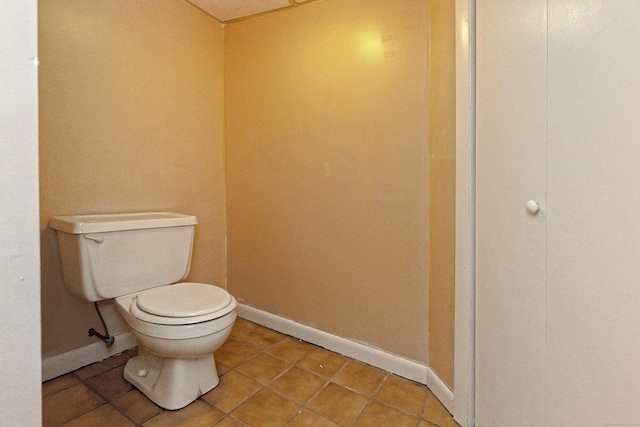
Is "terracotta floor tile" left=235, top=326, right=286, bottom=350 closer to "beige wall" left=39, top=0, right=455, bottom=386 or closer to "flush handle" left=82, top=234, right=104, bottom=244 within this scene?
"beige wall" left=39, top=0, right=455, bottom=386

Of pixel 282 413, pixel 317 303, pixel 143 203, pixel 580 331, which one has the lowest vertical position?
pixel 282 413

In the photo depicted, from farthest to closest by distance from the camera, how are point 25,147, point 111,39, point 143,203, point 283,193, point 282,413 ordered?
1. point 283,193
2. point 143,203
3. point 111,39
4. point 282,413
5. point 25,147

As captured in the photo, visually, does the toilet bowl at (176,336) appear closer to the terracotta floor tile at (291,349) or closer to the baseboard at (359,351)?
the terracotta floor tile at (291,349)

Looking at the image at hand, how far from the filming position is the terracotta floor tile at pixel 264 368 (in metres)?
1.44

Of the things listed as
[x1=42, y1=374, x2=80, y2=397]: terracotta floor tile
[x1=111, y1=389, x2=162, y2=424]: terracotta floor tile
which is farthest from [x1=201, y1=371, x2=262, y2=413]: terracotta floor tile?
[x1=42, y1=374, x2=80, y2=397]: terracotta floor tile

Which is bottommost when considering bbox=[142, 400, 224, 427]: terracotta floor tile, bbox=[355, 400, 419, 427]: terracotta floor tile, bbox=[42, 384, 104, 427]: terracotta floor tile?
bbox=[355, 400, 419, 427]: terracotta floor tile

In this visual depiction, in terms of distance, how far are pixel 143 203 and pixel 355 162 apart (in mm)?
1209

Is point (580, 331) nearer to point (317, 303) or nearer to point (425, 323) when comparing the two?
point (425, 323)

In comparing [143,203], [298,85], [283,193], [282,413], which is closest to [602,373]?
[282,413]

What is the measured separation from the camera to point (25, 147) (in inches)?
22.0

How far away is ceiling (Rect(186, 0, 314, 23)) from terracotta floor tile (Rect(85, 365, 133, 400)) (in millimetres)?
2129

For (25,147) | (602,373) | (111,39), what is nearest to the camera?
(25,147)

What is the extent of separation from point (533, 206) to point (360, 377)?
3.63ft

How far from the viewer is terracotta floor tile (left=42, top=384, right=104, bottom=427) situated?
1.13m
